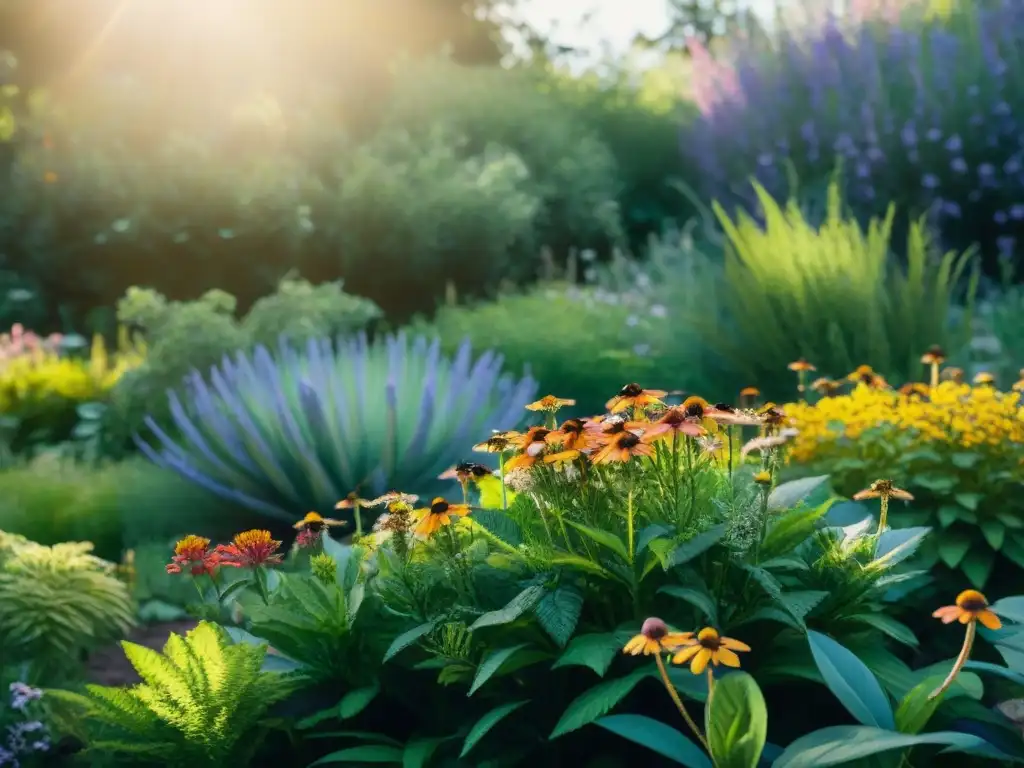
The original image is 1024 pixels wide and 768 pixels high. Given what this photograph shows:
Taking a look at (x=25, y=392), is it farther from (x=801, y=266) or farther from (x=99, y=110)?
(x=801, y=266)

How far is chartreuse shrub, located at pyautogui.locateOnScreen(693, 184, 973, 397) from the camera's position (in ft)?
15.5

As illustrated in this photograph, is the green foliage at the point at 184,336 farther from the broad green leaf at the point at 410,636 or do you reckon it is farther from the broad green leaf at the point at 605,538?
the broad green leaf at the point at 605,538

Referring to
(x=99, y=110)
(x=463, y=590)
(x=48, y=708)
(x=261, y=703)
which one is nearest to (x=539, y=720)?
(x=463, y=590)

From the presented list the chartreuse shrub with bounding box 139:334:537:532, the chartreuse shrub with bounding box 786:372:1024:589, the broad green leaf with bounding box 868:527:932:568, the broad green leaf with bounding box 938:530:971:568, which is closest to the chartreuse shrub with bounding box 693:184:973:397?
the chartreuse shrub with bounding box 139:334:537:532

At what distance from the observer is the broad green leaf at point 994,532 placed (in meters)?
3.00

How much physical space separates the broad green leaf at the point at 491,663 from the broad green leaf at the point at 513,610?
0.05 m

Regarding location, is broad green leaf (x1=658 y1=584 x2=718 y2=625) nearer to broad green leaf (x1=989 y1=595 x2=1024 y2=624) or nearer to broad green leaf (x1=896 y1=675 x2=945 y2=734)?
broad green leaf (x1=896 y1=675 x2=945 y2=734)

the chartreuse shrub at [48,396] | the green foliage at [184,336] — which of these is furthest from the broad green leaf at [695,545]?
the chartreuse shrub at [48,396]

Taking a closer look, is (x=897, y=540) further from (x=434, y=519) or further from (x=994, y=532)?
(x=434, y=519)

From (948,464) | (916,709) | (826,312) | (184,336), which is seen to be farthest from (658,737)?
(184,336)

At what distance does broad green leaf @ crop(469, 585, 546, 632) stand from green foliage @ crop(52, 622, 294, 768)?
468 mm

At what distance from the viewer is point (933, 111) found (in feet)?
27.1

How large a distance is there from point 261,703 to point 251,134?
828cm

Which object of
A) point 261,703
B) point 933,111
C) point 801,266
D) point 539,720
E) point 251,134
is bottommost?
point 539,720
